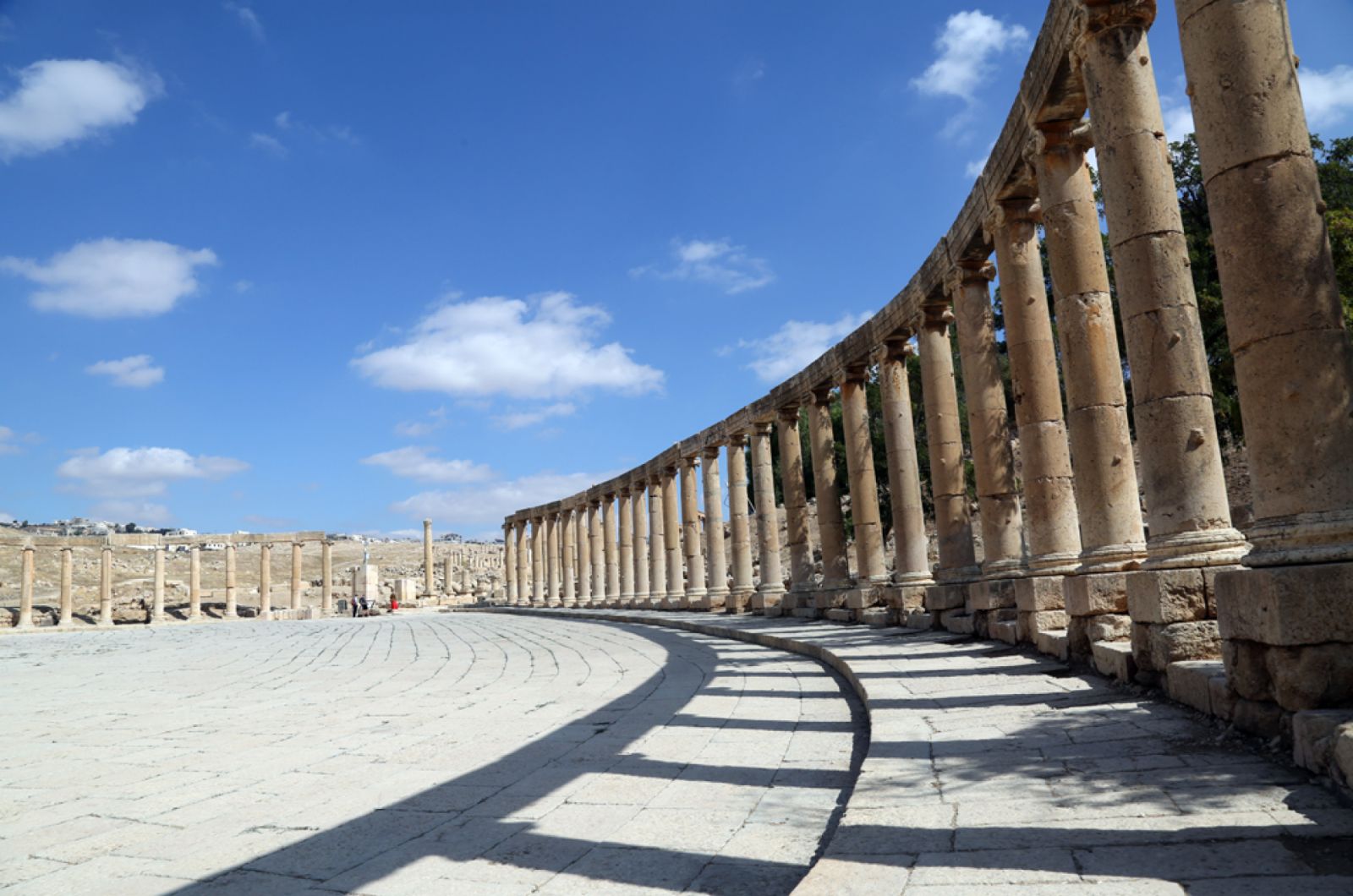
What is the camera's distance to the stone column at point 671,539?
1250 inches

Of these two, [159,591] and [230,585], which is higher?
[230,585]

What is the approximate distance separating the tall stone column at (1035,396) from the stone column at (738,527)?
14.8 meters

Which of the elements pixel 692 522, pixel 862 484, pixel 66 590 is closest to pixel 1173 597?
pixel 862 484

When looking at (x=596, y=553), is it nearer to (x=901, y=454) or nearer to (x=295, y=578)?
(x=295, y=578)

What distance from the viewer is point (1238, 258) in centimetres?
611

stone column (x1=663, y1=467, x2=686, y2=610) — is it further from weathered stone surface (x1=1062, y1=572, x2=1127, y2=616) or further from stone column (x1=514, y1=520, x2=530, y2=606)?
weathered stone surface (x1=1062, y1=572, x2=1127, y2=616)

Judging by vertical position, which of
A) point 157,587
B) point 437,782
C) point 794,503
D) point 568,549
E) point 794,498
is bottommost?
point 437,782

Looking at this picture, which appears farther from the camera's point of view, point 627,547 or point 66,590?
point 66,590

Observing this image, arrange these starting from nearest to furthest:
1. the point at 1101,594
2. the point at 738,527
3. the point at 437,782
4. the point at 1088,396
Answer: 1. the point at 437,782
2. the point at 1101,594
3. the point at 1088,396
4. the point at 738,527

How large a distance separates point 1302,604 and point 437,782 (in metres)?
5.73

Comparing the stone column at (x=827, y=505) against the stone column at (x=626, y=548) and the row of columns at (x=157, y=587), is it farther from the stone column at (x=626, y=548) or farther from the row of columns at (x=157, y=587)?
the row of columns at (x=157, y=587)

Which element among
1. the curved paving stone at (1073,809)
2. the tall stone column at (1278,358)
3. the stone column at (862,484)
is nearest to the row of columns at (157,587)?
the stone column at (862,484)

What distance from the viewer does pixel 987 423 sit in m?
13.8

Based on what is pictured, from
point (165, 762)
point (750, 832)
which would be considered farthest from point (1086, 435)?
point (165, 762)
